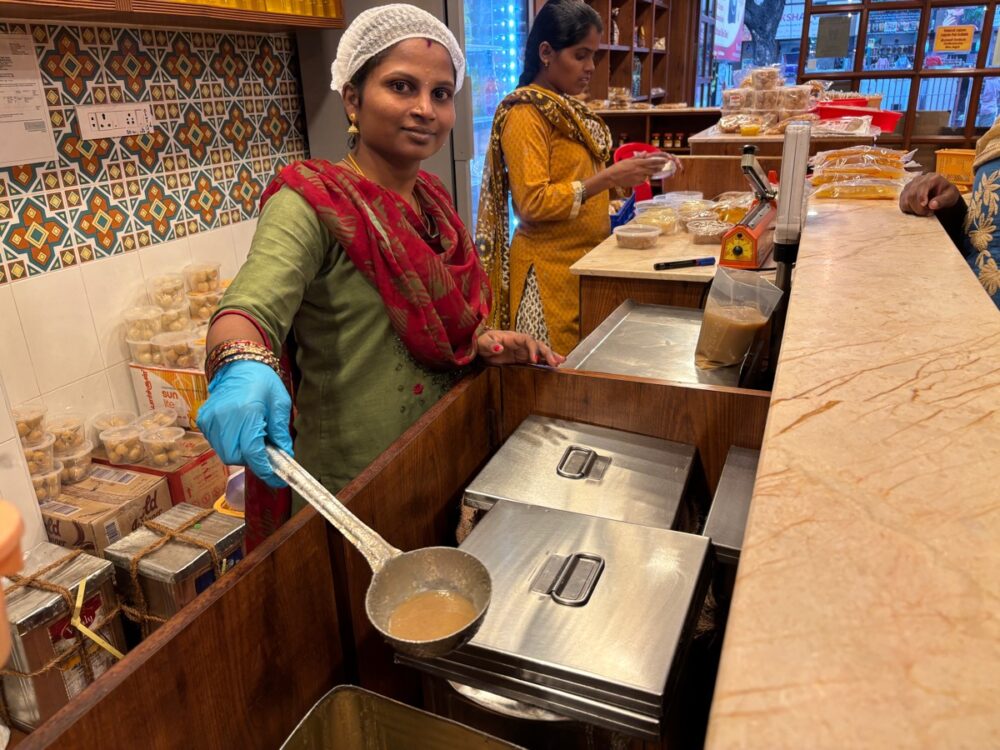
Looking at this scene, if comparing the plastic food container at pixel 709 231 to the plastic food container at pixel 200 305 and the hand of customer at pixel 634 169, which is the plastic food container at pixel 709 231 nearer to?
the hand of customer at pixel 634 169

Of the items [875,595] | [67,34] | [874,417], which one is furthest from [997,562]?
[67,34]

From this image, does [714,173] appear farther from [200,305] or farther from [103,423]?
[103,423]

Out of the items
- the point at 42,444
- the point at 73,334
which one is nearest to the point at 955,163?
the point at 73,334

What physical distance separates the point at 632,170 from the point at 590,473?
5.28 ft

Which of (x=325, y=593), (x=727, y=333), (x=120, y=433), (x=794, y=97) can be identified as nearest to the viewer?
(x=325, y=593)

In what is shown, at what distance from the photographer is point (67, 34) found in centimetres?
242

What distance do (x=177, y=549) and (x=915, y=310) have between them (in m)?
1.90

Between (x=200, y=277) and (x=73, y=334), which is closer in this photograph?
(x=73, y=334)

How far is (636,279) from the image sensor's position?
7.40ft

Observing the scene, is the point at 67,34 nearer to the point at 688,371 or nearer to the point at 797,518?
the point at 688,371

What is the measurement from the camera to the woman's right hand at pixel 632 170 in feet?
8.28

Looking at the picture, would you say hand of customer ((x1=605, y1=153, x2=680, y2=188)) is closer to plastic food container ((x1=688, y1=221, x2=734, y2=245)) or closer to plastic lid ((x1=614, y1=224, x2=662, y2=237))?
plastic lid ((x1=614, y1=224, x2=662, y2=237))

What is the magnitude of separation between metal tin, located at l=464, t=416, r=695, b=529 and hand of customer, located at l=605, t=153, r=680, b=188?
141 cm

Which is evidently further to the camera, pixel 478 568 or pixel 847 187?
pixel 847 187
